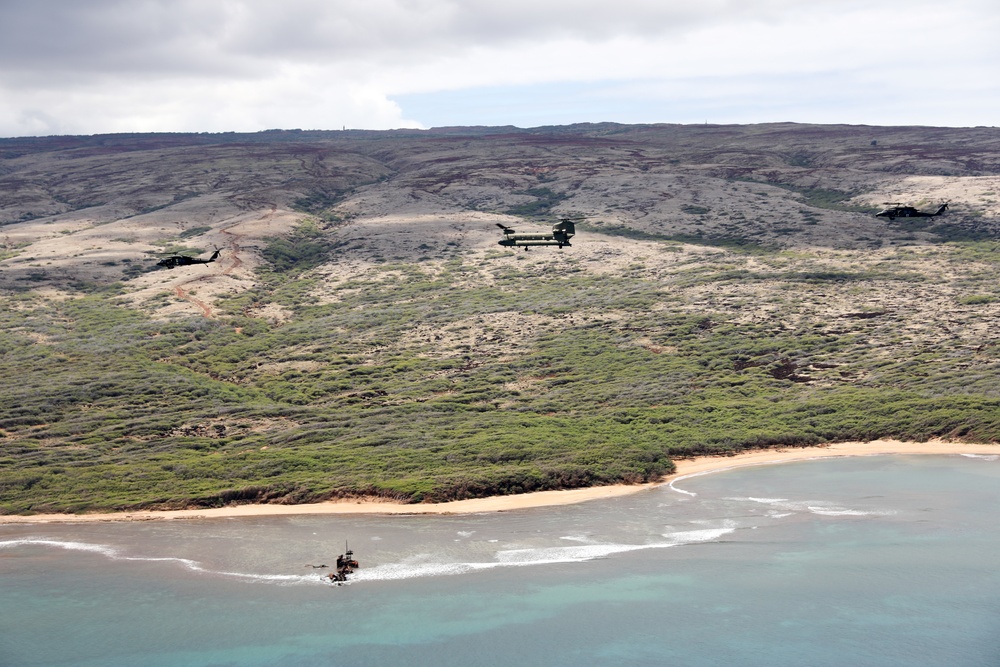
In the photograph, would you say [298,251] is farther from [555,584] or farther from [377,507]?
[555,584]

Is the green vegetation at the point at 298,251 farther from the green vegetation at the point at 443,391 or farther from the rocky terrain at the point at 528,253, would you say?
the green vegetation at the point at 443,391

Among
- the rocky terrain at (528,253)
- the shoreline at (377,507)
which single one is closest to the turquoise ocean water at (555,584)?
the shoreline at (377,507)

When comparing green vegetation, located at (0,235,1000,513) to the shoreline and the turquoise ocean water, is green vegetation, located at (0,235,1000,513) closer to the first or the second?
the shoreline

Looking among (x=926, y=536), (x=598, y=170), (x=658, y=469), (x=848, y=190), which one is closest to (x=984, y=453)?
(x=926, y=536)

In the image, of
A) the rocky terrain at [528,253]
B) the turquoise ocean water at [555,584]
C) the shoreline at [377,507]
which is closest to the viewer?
the turquoise ocean water at [555,584]

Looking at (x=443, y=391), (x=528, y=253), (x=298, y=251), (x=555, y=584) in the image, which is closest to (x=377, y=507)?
(x=555, y=584)

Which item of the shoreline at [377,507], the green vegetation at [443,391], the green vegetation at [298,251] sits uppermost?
the green vegetation at [298,251]

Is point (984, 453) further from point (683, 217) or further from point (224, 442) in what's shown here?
point (683, 217)
